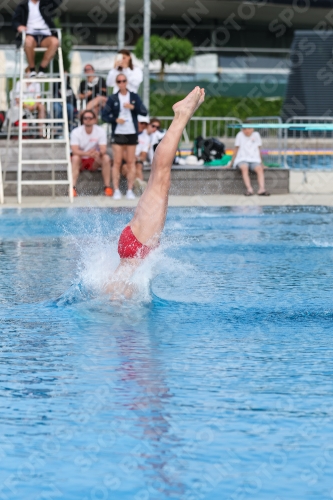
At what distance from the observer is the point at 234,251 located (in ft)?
29.9

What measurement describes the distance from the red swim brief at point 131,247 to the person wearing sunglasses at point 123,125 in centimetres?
860

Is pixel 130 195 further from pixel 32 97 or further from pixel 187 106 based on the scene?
pixel 187 106

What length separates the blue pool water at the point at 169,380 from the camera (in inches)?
127

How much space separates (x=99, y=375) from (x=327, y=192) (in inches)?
515

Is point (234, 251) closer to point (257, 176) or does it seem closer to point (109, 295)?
point (109, 295)

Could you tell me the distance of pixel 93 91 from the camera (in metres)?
16.4

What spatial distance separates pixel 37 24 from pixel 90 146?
6.34 feet

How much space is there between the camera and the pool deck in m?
13.7

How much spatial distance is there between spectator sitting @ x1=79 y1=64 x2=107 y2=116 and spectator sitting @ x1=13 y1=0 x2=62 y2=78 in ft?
4.93

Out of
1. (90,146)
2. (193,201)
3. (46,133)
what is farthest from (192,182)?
(46,133)

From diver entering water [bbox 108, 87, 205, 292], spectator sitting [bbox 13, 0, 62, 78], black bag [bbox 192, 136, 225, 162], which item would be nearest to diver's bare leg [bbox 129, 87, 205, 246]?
diver entering water [bbox 108, 87, 205, 292]

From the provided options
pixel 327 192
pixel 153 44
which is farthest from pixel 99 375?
pixel 153 44

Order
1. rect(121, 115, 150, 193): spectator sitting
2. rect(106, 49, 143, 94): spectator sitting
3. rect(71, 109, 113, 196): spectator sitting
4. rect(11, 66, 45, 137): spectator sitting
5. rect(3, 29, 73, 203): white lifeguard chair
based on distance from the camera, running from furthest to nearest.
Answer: rect(11, 66, 45, 137): spectator sitting < rect(121, 115, 150, 193): spectator sitting < rect(106, 49, 143, 94): spectator sitting < rect(71, 109, 113, 196): spectator sitting < rect(3, 29, 73, 203): white lifeguard chair

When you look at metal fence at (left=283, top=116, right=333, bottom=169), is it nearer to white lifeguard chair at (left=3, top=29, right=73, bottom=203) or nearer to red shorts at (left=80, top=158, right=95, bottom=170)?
red shorts at (left=80, top=158, right=95, bottom=170)
